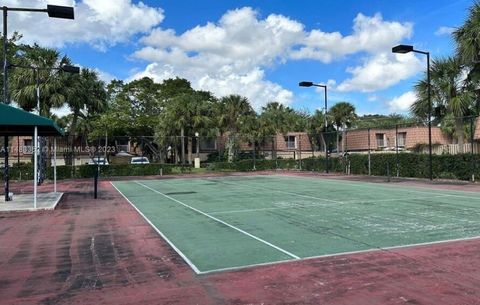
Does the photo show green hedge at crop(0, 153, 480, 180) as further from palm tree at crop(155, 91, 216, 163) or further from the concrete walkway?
the concrete walkway

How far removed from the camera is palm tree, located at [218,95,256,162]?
48125 millimetres

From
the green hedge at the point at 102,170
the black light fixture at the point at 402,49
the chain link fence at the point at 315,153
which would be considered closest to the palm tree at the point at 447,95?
the chain link fence at the point at 315,153

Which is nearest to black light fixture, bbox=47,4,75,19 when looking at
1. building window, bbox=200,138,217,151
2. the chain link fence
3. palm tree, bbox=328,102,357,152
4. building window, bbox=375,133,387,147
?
the chain link fence

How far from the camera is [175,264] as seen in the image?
7691 mm

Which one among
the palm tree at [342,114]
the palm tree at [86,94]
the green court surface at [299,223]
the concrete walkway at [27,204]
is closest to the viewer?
the green court surface at [299,223]

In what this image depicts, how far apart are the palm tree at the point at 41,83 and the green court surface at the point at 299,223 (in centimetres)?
1850

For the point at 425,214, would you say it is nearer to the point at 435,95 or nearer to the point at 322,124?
the point at 435,95

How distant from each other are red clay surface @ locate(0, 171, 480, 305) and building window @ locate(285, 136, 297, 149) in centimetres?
5120

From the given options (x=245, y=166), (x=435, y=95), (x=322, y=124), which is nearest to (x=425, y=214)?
(x=435, y=95)

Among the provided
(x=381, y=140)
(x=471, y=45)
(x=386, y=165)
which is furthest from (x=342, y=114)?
(x=471, y=45)

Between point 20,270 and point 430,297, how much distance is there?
18.6 feet

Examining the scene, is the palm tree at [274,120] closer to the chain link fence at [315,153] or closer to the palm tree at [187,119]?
the chain link fence at [315,153]

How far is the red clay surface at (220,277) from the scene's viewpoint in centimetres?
585

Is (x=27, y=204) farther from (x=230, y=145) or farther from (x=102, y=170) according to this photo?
(x=230, y=145)
